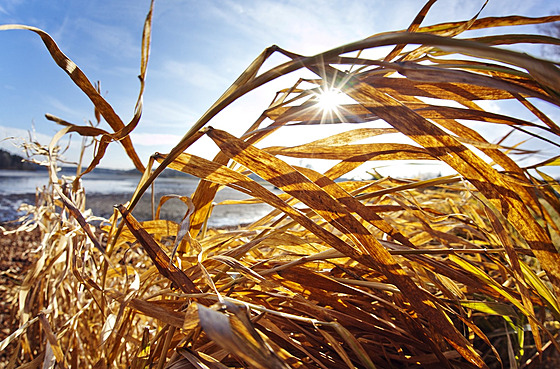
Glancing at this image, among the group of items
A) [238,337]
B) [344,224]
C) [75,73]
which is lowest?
[238,337]

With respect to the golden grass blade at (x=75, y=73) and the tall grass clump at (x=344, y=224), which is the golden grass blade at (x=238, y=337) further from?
the golden grass blade at (x=75, y=73)

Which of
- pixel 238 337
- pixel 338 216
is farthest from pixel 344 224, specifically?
pixel 238 337

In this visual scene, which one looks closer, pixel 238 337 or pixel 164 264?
pixel 238 337

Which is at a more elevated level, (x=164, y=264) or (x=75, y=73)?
(x=75, y=73)

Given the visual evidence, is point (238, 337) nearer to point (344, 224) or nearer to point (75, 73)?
point (344, 224)

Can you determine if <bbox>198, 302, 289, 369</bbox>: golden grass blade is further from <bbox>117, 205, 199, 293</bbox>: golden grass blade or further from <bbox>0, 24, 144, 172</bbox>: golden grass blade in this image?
<bbox>0, 24, 144, 172</bbox>: golden grass blade

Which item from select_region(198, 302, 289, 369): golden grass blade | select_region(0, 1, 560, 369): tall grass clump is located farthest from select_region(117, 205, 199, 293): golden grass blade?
select_region(198, 302, 289, 369): golden grass blade

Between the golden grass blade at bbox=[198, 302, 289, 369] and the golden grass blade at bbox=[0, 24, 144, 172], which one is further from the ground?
the golden grass blade at bbox=[0, 24, 144, 172]

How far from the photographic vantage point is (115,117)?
504 millimetres

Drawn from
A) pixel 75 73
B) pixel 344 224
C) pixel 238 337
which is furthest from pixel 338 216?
pixel 75 73

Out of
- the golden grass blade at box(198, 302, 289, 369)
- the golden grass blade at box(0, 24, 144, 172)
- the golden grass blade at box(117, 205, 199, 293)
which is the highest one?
the golden grass blade at box(0, 24, 144, 172)

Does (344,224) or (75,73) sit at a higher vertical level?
(75,73)

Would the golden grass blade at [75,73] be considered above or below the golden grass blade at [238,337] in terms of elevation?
above

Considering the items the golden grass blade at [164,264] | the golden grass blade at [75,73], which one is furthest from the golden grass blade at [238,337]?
the golden grass blade at [75,73]
